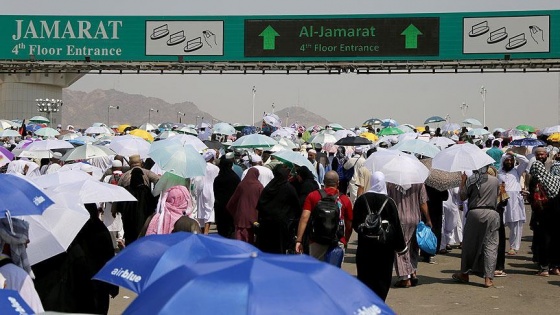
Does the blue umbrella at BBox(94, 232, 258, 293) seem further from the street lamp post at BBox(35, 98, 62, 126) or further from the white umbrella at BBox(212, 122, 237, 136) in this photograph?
the street lamp post at BBox(35, 98, 62, 126)

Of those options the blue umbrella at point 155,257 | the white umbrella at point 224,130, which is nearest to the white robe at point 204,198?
the blue umbrella at point 155,257

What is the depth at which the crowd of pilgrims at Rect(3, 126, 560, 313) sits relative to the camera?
23.0 ft

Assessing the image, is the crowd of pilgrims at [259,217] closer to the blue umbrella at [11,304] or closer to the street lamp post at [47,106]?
the blue umbrella at [11,304]

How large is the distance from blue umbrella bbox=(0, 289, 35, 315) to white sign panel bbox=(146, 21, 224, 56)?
39571mm

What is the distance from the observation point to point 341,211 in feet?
32.9

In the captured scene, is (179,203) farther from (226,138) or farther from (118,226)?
(226,138)

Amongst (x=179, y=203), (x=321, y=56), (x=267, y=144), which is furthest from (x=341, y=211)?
(x=321, y=56)

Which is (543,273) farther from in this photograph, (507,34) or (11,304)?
(507,34)

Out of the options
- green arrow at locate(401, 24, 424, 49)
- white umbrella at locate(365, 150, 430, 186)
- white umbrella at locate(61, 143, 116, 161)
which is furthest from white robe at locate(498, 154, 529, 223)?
green arrow at locate(401, 24, 424, 49)

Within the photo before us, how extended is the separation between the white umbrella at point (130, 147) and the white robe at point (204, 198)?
301 centimetres

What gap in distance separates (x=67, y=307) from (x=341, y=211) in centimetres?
380

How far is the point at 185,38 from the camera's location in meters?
43.9

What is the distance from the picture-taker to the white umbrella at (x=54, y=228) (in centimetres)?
648

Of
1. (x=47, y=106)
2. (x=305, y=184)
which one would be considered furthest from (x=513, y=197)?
(x=47, y=106)
